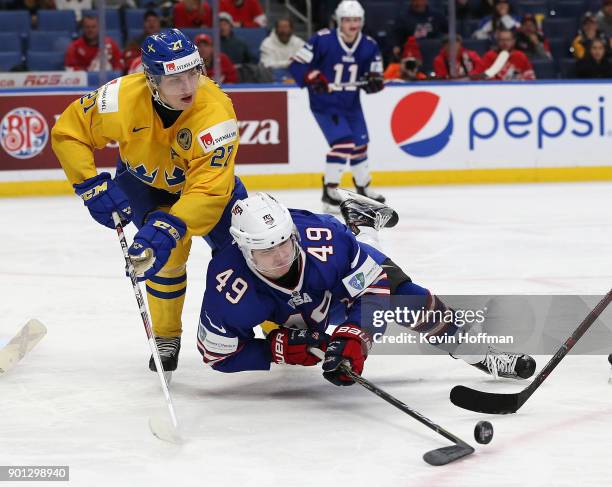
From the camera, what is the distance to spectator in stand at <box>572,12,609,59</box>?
30.7ft

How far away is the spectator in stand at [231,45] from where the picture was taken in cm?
885

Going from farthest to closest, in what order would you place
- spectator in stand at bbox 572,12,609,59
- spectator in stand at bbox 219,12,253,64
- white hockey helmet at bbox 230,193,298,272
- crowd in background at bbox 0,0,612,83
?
spectator in stand at bbox 572,12,609,59 → spectator in stand at bbox 219,12,253,64 → crowd in background at bbox 0,0,612,83 → white hockey helmet at bbox 230,193,298,272

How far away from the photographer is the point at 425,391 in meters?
3.49

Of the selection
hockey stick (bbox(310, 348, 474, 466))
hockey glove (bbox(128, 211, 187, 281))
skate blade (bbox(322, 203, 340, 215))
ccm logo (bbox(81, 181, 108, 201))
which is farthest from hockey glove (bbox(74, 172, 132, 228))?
skate blade (bbox(322, 203, 340, 215))

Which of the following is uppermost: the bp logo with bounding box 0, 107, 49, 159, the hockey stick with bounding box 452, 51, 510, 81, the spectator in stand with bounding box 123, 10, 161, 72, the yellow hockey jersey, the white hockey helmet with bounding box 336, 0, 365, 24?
the yellow hockey jersey

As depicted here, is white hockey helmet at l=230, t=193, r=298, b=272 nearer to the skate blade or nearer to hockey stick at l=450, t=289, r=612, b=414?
hockey stick at l=450, t=289, r=612, b=414

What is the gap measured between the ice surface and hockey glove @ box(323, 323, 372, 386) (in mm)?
126

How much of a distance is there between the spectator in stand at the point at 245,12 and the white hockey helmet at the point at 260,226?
20.9ft

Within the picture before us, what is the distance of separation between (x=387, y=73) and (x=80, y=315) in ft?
16.2

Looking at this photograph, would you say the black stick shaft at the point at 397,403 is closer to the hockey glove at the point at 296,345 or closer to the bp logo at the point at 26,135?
the hockey glove at the point at 296,345

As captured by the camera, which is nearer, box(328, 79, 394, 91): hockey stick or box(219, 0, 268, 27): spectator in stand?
box(328, 79, 394, 91): hockey stick

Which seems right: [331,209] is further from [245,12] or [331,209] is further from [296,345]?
[296,345]

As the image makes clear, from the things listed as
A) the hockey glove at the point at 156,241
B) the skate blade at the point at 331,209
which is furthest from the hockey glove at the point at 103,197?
the skate blade at the point at 331,209

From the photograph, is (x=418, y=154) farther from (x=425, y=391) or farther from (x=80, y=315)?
(x=425, y=391)
